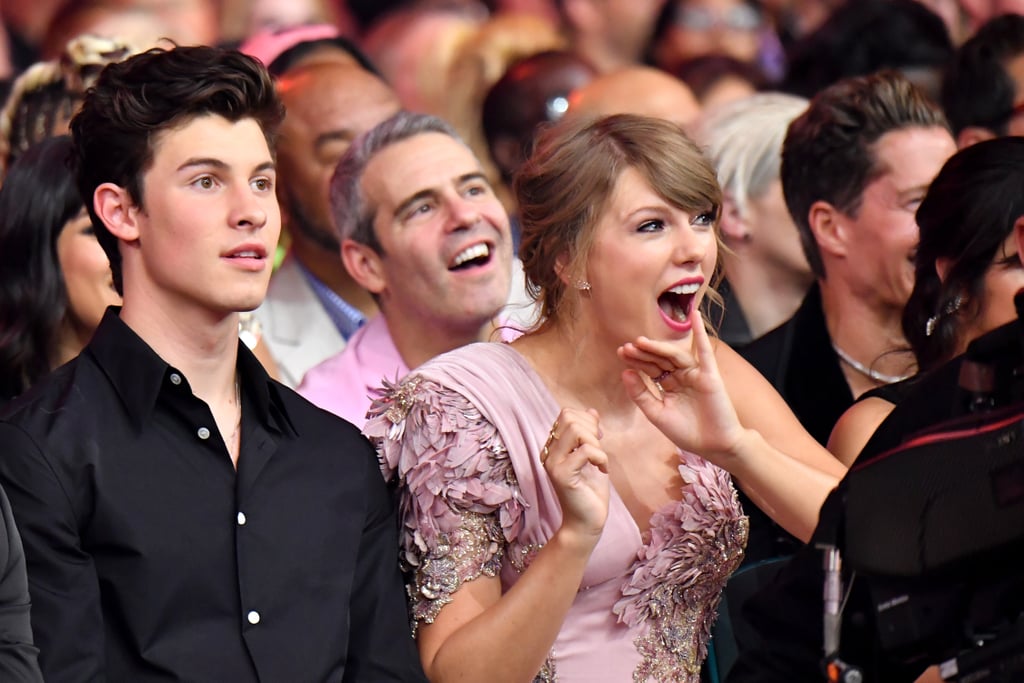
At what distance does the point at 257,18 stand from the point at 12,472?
360 cm

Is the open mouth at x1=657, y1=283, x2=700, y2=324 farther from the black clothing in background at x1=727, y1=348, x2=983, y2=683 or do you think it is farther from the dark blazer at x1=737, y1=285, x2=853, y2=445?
the dark blazer at x1=737, y1=285, x2=853, y2=445

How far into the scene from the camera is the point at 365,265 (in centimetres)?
384

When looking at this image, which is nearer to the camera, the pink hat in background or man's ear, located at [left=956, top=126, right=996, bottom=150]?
man's ear, located at [left=956, top=126, right=996, bottom=150]

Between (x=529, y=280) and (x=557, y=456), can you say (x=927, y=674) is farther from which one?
(x=529, y=280)

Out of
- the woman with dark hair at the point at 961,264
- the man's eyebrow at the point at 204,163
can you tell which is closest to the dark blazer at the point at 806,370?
the woman with dark hair at the point at 961,264

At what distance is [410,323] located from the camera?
375 cm

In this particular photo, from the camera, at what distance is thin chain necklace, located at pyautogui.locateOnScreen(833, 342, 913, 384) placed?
3.73 m

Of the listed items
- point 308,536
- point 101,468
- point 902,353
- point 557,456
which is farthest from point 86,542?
point 902,353

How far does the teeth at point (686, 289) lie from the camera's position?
9.22 feet

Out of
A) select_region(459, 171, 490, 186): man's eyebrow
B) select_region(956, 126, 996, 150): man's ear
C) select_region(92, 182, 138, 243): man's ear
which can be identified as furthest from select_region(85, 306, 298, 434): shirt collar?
select_region(956, 126, 996, 150): man's ear

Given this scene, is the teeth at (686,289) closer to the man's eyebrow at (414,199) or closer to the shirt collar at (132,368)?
the shirt collar at (132,368)

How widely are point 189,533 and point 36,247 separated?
119 centimetres

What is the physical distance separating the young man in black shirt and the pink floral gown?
70 millimetres

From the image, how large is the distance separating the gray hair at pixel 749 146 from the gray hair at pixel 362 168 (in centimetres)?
102
